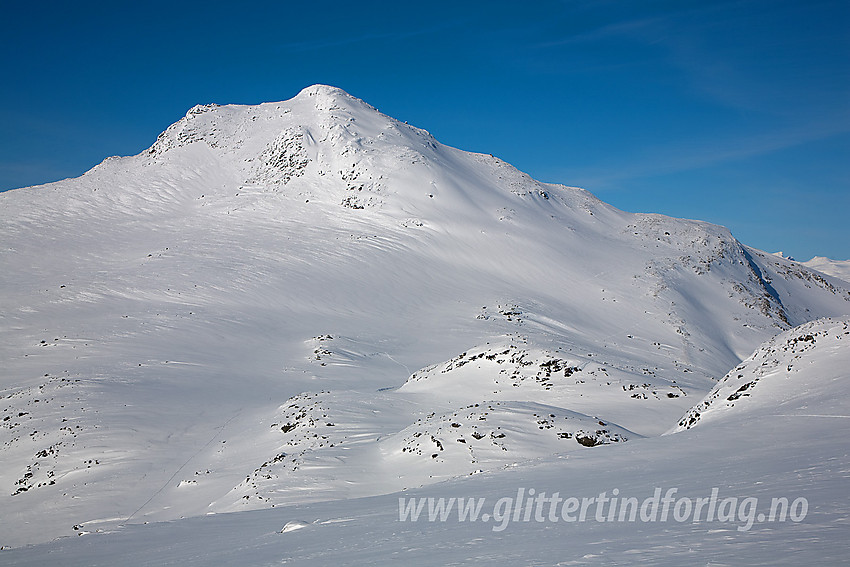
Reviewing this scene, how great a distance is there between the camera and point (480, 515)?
7883mm

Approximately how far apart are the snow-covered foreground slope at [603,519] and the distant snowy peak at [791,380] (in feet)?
0.71

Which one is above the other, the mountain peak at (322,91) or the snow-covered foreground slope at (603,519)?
the mountain peak at (322,91)

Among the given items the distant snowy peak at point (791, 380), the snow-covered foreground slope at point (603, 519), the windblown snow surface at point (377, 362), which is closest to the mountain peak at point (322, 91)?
the windblown snow surface at point (377, 362)

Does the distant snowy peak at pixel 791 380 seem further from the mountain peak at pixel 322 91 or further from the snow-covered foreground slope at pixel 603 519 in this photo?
the mountain peak at pixel 322 91

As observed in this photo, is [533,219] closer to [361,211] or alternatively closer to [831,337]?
[361,211]

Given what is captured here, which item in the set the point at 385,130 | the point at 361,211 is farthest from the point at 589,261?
the point at 385,130

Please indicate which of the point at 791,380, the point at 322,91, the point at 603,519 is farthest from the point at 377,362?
the point at 322,91

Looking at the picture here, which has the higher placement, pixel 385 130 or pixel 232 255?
pixel 385 130

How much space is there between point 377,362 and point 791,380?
26.3 m

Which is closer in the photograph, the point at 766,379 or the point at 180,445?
the point at 766,379

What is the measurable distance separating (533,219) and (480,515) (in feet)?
223

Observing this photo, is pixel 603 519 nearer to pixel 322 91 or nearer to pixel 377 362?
pixel 377 362

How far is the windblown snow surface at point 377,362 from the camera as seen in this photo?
26.0ft

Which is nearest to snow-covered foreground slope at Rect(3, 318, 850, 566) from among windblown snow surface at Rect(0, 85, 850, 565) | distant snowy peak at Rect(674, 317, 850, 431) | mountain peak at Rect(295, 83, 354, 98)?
windblown snow surface at Rect(0, 85, 850, 565)
